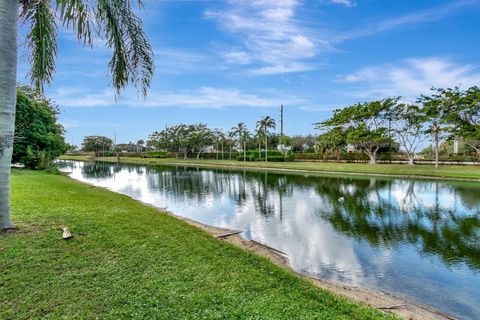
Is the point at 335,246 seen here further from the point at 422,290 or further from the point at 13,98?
the point at 13,98

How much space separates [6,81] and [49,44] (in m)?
1.88

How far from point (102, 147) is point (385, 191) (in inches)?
4336

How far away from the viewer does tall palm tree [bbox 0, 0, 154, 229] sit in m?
5.14

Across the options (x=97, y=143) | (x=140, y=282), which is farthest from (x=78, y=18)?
(x=97, y=143)

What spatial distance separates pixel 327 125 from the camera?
51344mm

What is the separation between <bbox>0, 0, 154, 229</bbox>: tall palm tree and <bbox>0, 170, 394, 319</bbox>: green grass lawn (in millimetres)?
1537

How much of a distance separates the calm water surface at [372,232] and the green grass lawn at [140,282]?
A: 2.17 metres

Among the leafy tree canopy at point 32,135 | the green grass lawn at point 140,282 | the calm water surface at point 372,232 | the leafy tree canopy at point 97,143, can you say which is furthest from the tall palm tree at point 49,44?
the leafy tree canopy at point 97,143

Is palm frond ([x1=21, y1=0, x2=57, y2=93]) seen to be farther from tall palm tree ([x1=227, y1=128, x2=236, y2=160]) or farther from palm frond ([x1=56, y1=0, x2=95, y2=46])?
tall palm tree ([x1=227, y1=128, x2=236, y2=160])

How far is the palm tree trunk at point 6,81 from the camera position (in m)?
5.07

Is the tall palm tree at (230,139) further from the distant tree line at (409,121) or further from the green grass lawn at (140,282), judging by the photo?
the green grass lawn at (140,282)

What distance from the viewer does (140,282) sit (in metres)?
4.13

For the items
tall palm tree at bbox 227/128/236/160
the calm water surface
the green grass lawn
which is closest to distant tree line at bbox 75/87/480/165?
tall palm tree at bbox 227/128/236/160

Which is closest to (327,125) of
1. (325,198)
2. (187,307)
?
(325,198)
